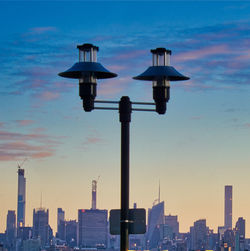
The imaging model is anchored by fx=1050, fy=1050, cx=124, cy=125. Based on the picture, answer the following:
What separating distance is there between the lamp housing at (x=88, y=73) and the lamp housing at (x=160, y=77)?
0.86 meters

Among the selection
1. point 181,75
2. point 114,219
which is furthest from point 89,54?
point 114,219

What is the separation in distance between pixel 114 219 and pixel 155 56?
354 cm

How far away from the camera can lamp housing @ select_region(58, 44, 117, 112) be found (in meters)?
21.5

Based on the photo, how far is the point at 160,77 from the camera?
72.4ft

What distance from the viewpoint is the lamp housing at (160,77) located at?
22.0 m

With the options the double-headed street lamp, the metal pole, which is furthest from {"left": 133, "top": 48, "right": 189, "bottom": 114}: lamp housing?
the metal pole

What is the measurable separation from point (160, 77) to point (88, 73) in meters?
1.56

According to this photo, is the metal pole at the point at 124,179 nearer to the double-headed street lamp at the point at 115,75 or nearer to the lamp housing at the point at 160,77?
the double-headed street lamp at the point at 115,75

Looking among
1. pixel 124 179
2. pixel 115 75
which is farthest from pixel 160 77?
pixel 124 179

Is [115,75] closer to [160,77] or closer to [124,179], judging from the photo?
[160,77]

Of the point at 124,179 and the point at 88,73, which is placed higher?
the point at 88,73

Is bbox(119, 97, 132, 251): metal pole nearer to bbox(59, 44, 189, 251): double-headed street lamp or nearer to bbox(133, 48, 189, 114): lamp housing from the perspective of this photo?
bbox(59, 44, 189, 251): double-headed street lamp

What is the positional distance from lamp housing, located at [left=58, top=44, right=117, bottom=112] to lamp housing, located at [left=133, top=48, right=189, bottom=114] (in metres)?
0.86

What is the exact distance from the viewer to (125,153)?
21938 millimetres
